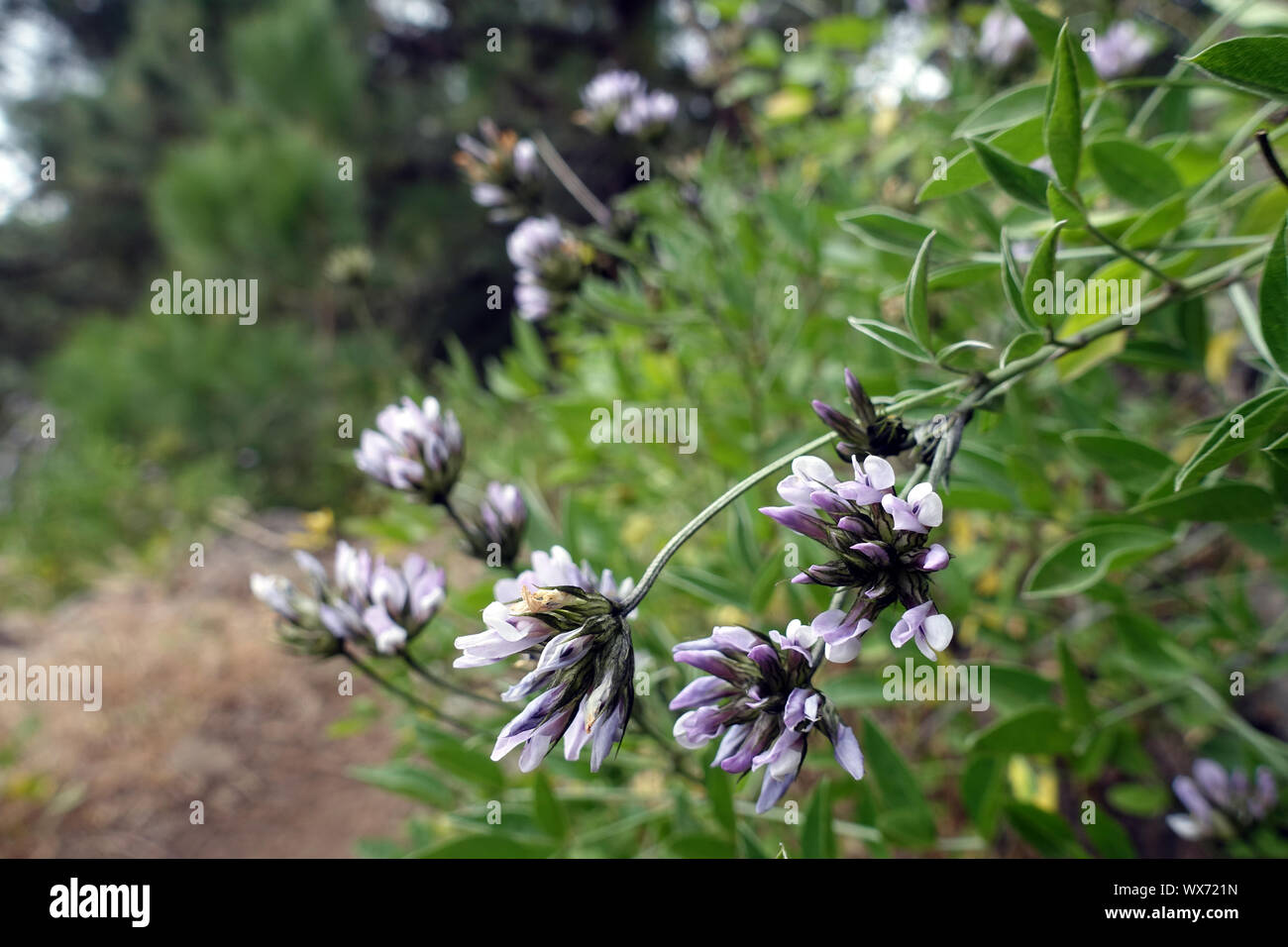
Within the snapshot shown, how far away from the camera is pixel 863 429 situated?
500mm

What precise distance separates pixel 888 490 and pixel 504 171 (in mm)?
946

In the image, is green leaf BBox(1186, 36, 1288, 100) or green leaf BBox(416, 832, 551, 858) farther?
green leaf BBox(416, 832, 551, 858)

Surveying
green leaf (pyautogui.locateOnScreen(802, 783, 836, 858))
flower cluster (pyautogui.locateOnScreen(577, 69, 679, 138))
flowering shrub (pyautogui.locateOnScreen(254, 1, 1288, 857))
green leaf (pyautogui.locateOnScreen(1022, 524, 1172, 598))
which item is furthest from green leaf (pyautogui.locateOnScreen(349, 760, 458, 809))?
flower cluster (pyautogui.locateOnScreen(577, 69, 679, 138))

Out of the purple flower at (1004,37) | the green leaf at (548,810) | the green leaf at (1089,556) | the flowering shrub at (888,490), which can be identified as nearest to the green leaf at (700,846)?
the flowering shrub at (888,490)

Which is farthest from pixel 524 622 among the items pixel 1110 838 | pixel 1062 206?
pixel 1110 838

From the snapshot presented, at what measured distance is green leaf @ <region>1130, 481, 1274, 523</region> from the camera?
1.94ft

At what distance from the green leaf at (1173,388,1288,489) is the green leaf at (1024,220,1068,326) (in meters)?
0.12

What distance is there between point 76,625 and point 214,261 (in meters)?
2.50

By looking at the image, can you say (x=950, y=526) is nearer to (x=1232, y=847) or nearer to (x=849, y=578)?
(x=1232, y=847)

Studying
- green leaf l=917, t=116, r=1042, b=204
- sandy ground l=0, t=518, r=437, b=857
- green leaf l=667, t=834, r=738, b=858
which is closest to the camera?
green leaf l=917, t=116, r=1042, b=204

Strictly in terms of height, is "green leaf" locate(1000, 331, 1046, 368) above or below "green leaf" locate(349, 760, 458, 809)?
above

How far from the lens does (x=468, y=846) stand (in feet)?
2.51

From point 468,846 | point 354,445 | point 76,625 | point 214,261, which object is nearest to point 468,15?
point 214,261

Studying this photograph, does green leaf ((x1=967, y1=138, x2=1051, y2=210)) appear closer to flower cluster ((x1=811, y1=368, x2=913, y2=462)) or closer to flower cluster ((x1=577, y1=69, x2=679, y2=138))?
flower cluster ((x1=811, y1=368, x2=913, y2=462))
